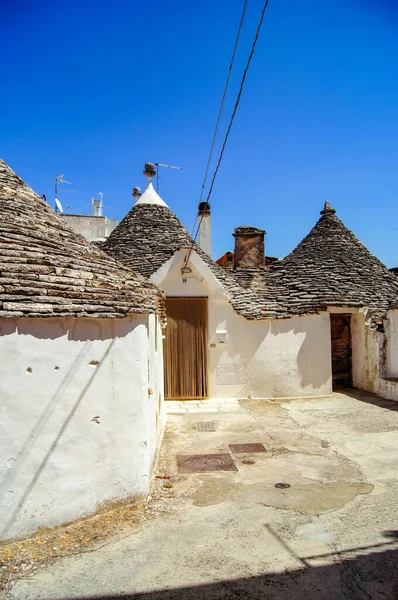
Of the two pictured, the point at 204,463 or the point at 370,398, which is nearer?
the point at 204,463

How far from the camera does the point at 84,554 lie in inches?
163

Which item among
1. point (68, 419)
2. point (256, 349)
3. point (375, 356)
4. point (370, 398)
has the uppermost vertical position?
point (256, 349)

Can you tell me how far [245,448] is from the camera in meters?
7.46

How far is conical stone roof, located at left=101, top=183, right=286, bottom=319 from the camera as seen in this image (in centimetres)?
1247

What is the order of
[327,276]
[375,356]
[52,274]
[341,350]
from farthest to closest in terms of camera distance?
[327,276]
[341,350]
[375,356]
[52,274]

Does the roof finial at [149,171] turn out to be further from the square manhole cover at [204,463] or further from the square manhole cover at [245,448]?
the square manhole cover at [204,463]

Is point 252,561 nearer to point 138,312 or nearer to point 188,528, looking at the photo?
point 188,528

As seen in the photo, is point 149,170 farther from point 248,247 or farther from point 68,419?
point 68,419

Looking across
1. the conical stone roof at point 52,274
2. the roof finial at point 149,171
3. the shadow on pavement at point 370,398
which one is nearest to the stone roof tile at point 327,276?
the shadow on pavement at point 370,398

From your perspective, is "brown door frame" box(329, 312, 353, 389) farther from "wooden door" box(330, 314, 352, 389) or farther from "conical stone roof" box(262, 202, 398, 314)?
"conical stone roof" box(262, 202, 398, 314)

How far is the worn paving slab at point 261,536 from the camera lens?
142 inches

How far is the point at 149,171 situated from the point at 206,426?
10156mm

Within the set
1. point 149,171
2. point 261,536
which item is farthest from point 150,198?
point 261,536

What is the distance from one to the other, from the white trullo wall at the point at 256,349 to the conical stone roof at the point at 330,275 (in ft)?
2.63
